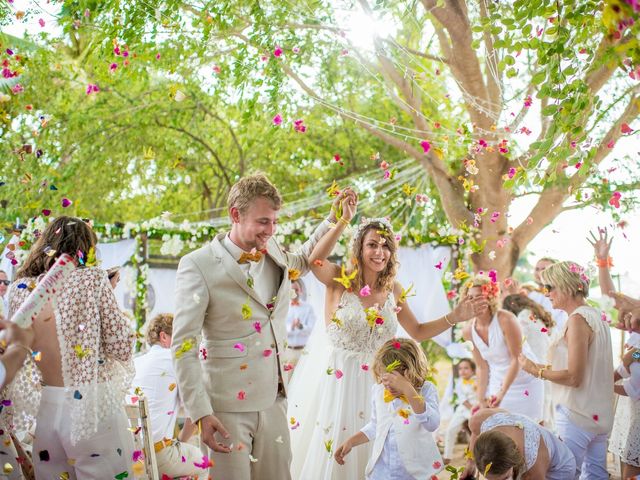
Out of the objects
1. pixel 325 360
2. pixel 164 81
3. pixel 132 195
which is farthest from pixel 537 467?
pixel 132 195

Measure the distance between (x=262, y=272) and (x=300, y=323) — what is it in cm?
539

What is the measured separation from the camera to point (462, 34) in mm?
6883

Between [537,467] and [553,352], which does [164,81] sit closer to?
[553,352]

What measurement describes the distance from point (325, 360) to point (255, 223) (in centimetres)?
156

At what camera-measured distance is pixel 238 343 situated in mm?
3059

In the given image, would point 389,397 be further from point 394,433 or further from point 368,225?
point 368,225

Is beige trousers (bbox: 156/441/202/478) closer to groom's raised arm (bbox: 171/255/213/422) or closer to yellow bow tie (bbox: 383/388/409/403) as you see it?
groom's raised arm (bbox: 171/255/213/422)

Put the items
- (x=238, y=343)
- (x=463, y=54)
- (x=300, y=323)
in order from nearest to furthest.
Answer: (x=238, y=343)
(x=463, y=54)
(x=300, y=323)

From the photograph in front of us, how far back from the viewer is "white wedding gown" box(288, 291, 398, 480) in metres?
3.92

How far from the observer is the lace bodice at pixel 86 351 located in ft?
9.29

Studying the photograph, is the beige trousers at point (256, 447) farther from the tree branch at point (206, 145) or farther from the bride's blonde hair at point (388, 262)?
the tree branch at point (206, 145)

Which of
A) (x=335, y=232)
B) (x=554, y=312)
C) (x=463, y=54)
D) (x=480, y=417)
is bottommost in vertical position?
(x=480, y=417)

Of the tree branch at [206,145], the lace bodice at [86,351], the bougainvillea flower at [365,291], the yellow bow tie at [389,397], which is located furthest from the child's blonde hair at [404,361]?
the tree branch at [206,145]

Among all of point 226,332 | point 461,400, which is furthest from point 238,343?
point 461,400
